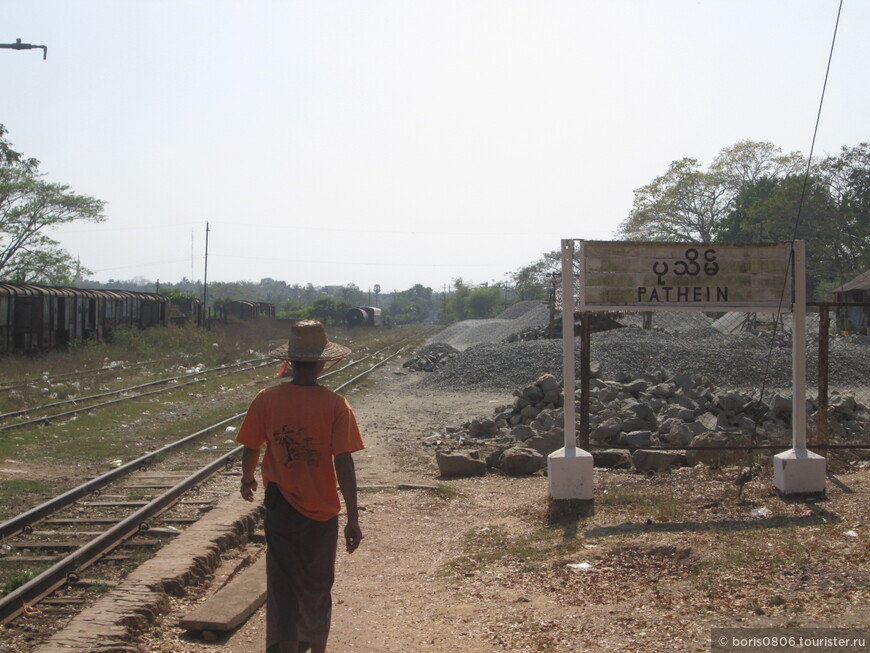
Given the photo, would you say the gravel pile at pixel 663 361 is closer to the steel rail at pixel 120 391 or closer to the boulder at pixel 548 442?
the boulder at pixel 548 442

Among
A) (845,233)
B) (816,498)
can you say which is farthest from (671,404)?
(845,233)

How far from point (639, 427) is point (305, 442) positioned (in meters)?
9.10

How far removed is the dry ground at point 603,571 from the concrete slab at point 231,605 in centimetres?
9

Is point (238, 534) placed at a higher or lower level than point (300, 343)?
lower

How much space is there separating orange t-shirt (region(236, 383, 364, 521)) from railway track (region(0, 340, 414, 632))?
7.72 feet

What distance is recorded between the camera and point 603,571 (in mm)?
6035

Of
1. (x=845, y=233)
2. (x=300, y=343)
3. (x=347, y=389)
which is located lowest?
(x=347, y=389)

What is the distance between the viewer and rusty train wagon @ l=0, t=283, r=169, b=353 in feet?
92.6

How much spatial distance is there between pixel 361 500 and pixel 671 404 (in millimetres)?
6832

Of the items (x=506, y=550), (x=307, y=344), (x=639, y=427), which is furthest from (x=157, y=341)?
(x=307, y=344)

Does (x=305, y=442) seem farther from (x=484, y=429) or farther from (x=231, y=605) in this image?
(x=484, y=429)

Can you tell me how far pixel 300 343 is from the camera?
440 centimetres

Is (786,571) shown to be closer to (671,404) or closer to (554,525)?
(554,525)

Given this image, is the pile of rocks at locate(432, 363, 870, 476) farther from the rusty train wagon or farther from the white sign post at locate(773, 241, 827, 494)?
the rusty train wagon
